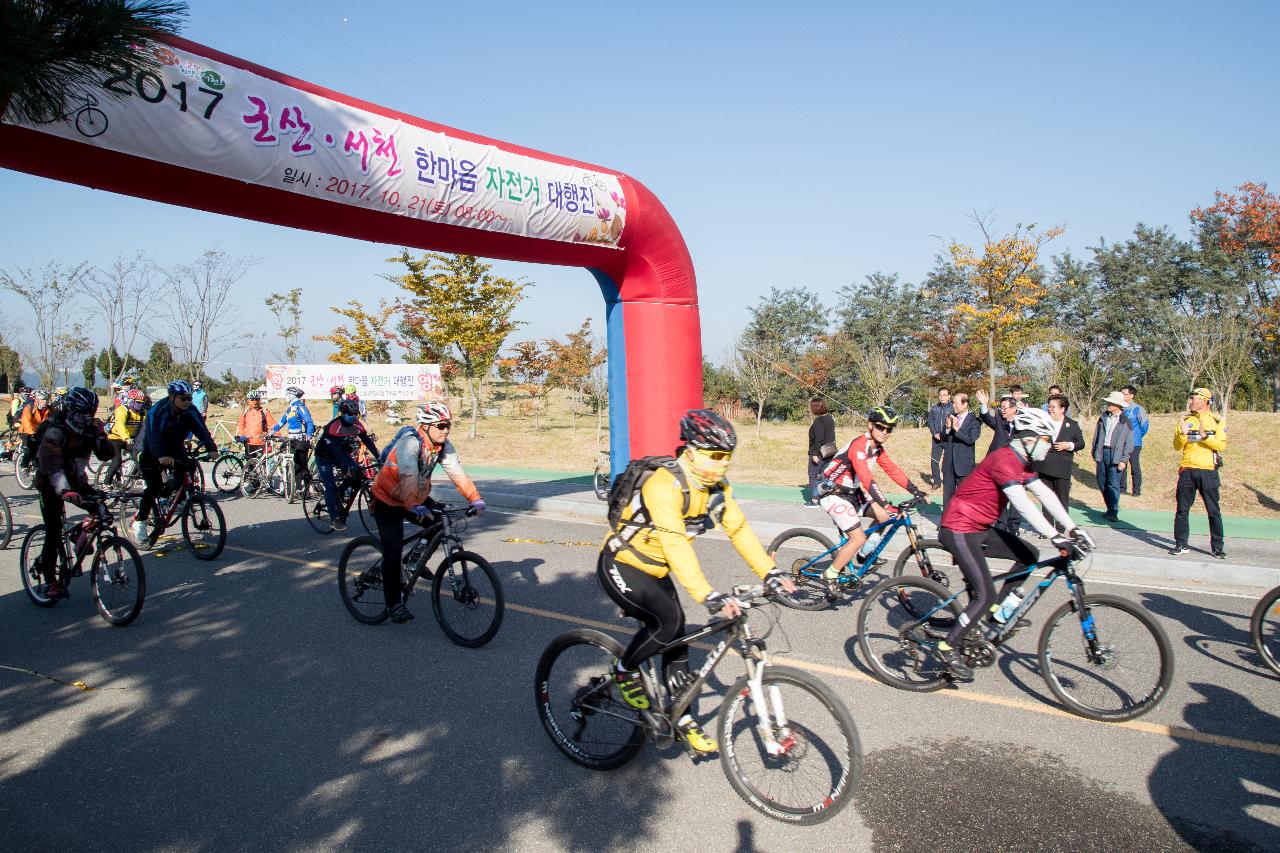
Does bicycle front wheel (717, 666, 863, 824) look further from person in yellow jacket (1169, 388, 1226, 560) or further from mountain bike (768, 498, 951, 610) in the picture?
person in yellow jacket (1169, 388, 1226, 560)

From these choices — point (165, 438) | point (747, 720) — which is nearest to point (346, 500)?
point (165, 438)

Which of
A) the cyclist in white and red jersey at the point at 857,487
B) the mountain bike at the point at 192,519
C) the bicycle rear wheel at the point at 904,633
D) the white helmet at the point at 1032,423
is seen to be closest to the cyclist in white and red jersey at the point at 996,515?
the white helmet at the point at 1032,423

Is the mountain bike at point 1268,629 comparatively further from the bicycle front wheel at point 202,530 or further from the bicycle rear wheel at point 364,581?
the bicycle front wheel at point 202,530

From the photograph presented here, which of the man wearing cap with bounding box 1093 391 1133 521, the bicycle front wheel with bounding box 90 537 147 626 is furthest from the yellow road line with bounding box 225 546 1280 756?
the man wearing cap with bounding box 1093 391 1133 521

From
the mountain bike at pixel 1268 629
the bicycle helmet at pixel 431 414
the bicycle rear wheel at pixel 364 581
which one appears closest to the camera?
the mountain bike at pixel 1268 629

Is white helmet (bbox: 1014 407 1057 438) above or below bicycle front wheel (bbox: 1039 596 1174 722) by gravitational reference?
above

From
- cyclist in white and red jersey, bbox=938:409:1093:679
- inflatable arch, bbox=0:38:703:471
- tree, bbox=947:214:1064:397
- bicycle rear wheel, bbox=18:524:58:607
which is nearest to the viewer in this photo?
cyclist in white and red jersey, bbox=938:409:1093:679

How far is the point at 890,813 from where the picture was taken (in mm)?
3859

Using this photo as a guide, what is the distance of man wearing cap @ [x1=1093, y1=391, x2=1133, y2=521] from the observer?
38.0ft

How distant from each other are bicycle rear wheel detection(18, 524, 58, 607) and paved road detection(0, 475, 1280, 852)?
824 millimetres

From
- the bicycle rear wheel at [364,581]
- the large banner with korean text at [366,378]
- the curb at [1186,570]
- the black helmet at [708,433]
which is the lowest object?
the curb at [1186,570]

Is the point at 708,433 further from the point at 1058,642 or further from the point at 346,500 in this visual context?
the point at 346,500

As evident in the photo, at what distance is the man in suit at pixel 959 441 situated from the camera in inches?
444

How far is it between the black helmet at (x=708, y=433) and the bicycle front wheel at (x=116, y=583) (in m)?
5.58
